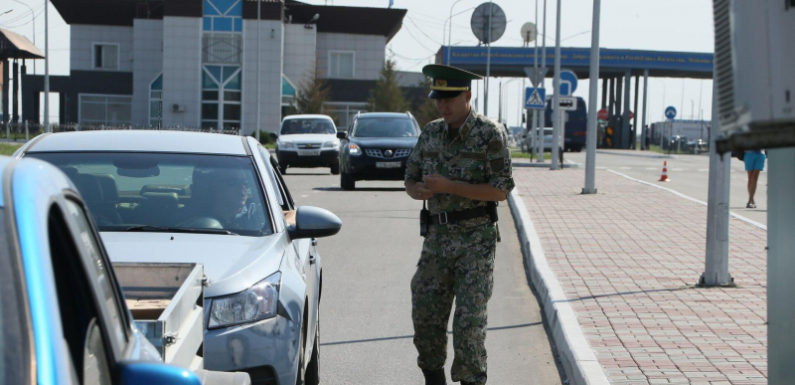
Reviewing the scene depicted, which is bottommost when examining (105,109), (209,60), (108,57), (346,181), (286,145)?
(346,181)

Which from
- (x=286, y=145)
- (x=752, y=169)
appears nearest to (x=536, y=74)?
(x=286, y=145)

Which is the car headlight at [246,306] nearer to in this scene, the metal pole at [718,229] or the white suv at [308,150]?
the metal pole at [718,229]

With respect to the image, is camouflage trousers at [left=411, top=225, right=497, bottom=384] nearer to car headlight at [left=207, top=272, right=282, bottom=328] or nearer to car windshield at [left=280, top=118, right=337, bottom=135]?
car headlight at [left=207, top=272, right=282, bottom=328]

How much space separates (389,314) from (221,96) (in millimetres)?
59388

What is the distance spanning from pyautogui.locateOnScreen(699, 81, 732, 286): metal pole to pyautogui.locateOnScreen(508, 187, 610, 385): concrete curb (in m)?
1.36

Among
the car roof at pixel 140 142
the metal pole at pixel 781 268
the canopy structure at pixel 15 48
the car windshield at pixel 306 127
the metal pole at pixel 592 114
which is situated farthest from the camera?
the canopy structure at pixel 15 48

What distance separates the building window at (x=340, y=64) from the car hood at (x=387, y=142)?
5362 cm

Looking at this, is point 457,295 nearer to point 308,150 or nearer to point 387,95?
point 308,150

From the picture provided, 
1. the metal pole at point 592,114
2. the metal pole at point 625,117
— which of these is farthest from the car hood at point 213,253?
the metal pole at point 625,117

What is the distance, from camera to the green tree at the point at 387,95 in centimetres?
6962

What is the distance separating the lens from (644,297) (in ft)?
32.3

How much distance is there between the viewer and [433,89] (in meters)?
6.30

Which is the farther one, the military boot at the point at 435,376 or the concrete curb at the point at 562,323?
the concrete curb at the point at 562,323

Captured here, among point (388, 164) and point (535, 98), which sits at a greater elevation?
point (535, 98)
